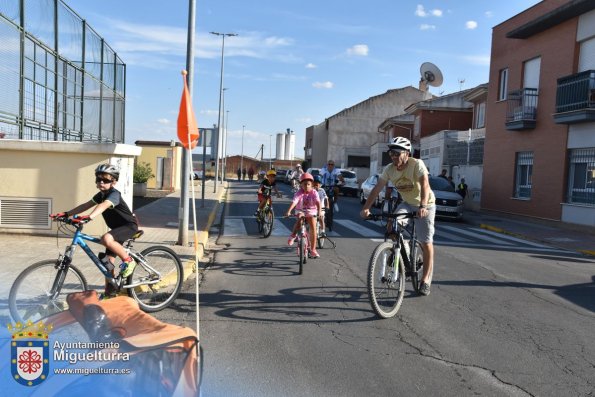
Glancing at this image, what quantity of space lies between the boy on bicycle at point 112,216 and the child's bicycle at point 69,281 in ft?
0.32

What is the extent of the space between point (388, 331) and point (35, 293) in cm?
342

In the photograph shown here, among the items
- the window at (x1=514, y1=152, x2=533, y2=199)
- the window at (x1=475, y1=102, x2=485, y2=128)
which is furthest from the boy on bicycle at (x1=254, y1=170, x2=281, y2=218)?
the window at (x1=475, y1=102, x2=485, y2=128)

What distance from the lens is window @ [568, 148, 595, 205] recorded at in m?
17.3

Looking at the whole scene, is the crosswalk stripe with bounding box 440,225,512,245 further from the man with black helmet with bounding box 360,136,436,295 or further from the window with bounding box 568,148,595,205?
the man with black helmet with bounding box 360,136,436,295

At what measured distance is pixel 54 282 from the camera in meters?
4.89

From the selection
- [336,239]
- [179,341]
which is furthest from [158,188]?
[179,341]

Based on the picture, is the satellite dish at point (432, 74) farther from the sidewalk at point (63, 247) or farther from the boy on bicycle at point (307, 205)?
the boy on bicycle at point (307, 205)

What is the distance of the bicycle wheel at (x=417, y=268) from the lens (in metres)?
6.61

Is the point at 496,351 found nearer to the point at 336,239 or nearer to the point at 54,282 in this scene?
the point at 54,282

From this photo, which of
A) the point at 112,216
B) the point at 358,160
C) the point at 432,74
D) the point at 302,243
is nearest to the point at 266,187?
the point at 302,243

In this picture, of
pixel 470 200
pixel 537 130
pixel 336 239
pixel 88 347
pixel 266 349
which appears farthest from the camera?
pixel 470 200

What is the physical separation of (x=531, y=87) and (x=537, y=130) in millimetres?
2055

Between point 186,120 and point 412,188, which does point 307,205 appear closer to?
point 412,188

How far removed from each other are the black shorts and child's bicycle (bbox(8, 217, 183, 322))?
0.08 m
